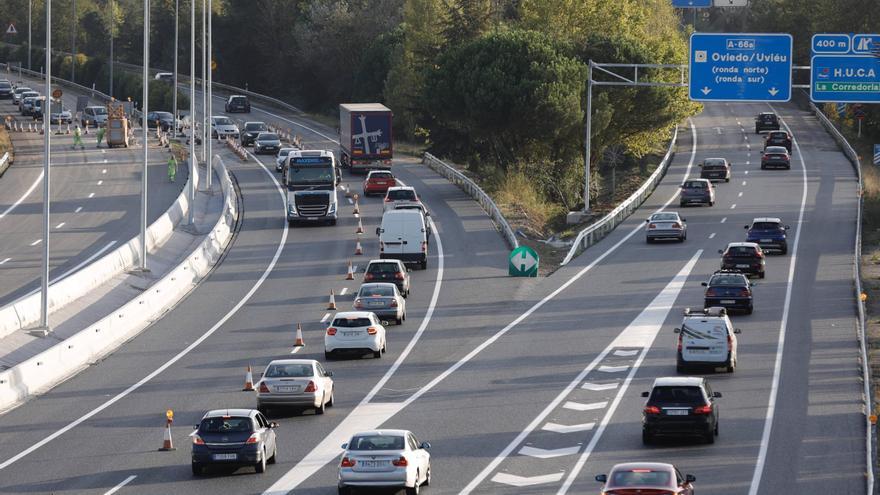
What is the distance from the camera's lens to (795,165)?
100 m

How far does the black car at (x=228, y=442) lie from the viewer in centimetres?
2703

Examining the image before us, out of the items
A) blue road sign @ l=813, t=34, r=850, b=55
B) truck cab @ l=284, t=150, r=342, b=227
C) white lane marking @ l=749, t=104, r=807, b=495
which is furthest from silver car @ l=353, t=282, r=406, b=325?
truck cab @ l=284, t=150, r=342, b=227

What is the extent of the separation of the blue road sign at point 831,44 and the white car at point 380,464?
32008 mm

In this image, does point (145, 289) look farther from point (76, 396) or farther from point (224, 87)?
point (224, 87)

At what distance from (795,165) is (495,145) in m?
22.6

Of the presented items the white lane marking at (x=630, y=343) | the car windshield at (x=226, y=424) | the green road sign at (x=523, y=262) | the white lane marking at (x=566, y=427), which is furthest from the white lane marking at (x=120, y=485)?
the green road sign at (x=523, y=262)

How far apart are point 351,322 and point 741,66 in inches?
861

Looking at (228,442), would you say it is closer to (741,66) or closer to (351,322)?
(351,322)

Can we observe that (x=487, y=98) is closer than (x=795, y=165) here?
Yes

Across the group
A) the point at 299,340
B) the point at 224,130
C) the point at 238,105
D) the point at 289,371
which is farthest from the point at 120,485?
the point at 238,105

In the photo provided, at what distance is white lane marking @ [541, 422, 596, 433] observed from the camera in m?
32.2

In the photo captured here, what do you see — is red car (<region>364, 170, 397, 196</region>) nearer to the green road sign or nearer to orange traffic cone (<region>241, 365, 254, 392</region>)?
the green road sign

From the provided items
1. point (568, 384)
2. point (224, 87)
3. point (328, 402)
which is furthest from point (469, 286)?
point (224, 87)

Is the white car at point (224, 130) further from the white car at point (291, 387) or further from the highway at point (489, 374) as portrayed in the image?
the white car at point (291, 387)
